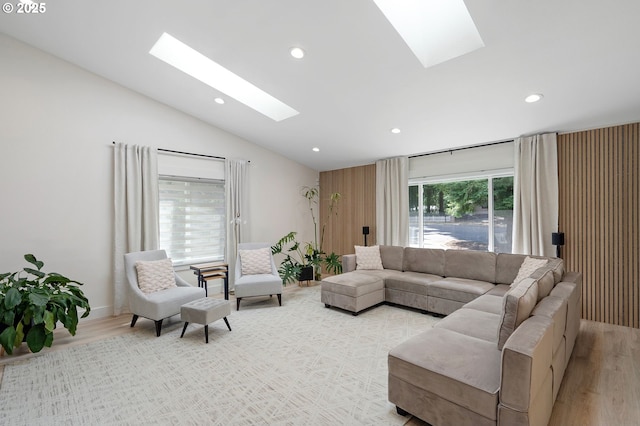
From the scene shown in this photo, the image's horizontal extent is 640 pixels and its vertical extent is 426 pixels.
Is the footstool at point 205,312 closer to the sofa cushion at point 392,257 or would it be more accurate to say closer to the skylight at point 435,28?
the sofa cushion at point 392,257

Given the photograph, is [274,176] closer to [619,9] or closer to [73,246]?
[73,246]

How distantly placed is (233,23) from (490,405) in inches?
147

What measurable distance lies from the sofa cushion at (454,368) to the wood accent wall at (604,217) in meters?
2.95

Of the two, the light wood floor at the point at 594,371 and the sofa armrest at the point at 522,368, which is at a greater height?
the sofa armrest at the point at 522,368

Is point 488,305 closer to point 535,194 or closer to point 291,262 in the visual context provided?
point 535,194

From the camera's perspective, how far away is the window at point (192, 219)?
4.98 metres

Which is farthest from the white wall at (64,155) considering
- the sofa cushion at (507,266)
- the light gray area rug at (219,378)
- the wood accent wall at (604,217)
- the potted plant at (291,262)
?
the wood accent wall at (604,217)

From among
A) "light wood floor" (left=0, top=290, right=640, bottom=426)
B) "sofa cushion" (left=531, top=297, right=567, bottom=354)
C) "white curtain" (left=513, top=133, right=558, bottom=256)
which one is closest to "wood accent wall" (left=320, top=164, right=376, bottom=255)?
"white curtain" (left=513, top=133, right=558, bottom=256)

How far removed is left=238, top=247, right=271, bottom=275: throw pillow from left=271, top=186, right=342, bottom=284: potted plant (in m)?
0.59

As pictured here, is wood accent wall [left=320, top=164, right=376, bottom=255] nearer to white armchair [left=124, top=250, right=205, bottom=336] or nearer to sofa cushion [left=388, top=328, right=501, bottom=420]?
white armchair [left=124, top=250, right=205, bottom=336]

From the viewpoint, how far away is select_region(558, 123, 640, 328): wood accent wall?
3.60 m

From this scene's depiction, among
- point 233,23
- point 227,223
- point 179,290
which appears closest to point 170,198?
point 227,223

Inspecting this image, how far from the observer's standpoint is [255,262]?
4.95 m

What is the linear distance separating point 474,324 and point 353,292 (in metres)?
1.80
